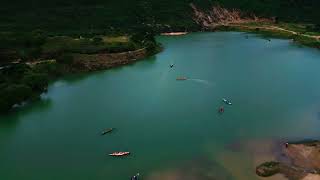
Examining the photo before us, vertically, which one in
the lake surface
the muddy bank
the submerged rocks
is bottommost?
the lake surface

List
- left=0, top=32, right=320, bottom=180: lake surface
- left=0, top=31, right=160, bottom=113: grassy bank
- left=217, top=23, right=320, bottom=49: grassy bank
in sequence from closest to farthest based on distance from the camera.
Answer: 1. left=0, top=32, right=320, bottom=180: lake surface
2. left=0, top=31, right=160, bottom=113: grassy bank
3. left=217, top=23, right=320, bottom=49: grassy bank

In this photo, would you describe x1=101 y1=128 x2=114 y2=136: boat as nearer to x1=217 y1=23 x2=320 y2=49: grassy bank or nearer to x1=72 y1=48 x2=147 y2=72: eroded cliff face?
x1=72 y1=48 x2=147 y2=72: eroded cliff face

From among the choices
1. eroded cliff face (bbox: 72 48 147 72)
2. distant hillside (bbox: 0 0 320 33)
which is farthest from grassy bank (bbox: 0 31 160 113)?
distant hillside (bbox: 0 0 320 33)

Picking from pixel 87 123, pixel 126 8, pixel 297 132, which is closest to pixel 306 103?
pixel 297 132

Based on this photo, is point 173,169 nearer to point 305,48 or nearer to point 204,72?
point 204,72

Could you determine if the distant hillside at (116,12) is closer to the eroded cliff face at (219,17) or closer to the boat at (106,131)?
the eroded cliff face at (219,17)

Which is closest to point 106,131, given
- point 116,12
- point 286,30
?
point 116,12

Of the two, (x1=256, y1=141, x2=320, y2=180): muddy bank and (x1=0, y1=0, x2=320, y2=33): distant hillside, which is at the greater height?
(x1=0, y1=0, x2=320, y2=33): distant hillside

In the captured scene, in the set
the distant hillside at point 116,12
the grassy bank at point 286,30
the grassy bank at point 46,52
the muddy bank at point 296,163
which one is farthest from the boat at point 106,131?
the grassy bank at point 286,30
